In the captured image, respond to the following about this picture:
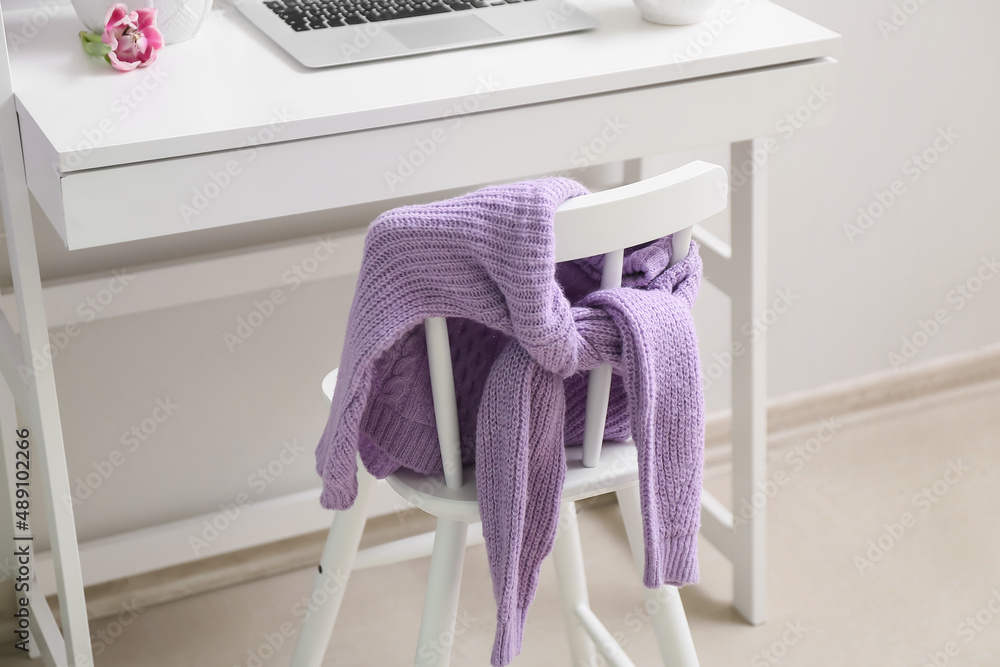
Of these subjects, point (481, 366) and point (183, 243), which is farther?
point (183, 243)

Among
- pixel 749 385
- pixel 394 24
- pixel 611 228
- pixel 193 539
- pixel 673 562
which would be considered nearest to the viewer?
pixel 611 228

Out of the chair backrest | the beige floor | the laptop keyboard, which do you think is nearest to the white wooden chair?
the chair backrest

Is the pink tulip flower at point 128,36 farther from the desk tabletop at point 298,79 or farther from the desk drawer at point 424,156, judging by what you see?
the desk drawer at point 424,156

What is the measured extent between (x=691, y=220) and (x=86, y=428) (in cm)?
106

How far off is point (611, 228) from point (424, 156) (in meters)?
0.33

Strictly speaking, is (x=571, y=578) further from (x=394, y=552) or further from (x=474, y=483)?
(x=474, y=483)

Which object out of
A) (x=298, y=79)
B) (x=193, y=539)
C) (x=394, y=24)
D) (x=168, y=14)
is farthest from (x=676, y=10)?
(x=193, y=539)

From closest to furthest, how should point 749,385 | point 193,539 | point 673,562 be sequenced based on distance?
point 673,562 < point 749,385 < point 193,539

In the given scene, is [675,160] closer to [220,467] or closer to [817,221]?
[817,221]

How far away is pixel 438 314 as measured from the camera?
891 mm

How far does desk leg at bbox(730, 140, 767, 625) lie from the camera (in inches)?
58.1

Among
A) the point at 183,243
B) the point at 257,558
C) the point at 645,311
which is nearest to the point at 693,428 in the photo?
the point at 645,311

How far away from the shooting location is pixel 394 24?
131 cm

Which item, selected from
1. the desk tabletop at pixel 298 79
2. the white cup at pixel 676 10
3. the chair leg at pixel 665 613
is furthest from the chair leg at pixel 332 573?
the white cup at pixel 676 10
